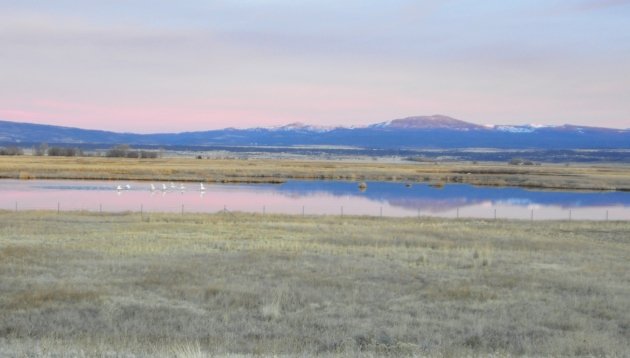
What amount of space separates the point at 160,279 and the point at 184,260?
2915mm

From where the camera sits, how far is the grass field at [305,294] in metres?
10.1

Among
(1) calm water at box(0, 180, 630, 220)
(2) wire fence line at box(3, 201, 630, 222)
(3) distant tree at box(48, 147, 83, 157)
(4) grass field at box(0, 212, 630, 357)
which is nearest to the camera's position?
(4) grass field at box(0, 212, 630, 357)

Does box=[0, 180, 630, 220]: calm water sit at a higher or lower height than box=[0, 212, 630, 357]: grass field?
lower

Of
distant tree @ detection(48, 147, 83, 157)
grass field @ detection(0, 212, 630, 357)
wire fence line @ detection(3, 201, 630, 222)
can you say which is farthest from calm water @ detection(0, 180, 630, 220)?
distant tree @ detection(48, 147, 83, 157)

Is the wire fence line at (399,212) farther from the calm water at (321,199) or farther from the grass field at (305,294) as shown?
the grass field at (305,294)

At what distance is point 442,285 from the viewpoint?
1487cm

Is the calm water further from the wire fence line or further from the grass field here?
the grass field

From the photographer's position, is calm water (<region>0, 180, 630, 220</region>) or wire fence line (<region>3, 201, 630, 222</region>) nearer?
wire fence line (<region>3, 201, 630, 222</region>)

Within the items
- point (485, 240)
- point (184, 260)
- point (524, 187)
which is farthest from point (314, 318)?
point (524, 187)

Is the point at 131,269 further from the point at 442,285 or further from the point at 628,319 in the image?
the point at 628,319

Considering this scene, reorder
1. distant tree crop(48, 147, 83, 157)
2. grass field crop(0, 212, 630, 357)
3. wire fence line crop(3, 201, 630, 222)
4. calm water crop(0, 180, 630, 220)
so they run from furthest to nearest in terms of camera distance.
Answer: distant tree crop(48, 147, 83, 157) → calm water crop(0, 180, 630, 220) → wire fence line crop(3, 201, 630, 222) → grass field crop(0, 212, 630, 357)

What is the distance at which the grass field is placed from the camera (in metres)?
10.1

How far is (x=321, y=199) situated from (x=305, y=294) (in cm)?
3472

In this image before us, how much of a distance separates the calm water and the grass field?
15166mm
